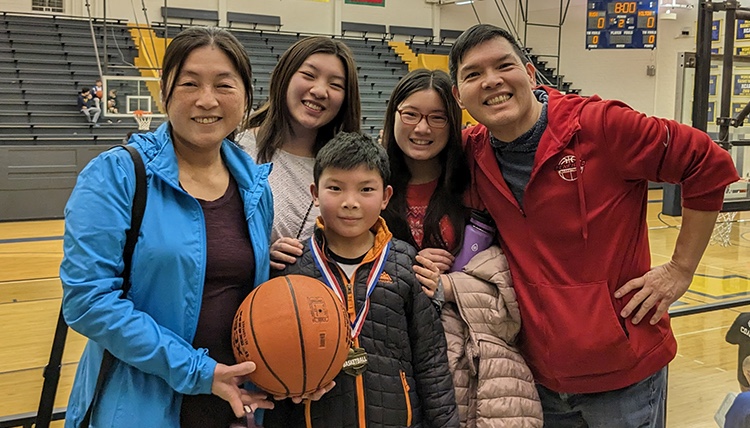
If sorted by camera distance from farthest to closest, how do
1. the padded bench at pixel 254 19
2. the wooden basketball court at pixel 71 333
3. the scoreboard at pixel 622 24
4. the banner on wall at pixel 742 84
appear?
1. the padded bench at pixel 254 19
2. the scoreboard at pixel 622 24
3. the banner on wall at pixel 742 84
4. the wooden basketball court at pixel 71 333

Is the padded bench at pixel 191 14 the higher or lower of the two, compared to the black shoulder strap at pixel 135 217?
higher

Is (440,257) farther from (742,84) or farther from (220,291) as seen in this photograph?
(742,84)

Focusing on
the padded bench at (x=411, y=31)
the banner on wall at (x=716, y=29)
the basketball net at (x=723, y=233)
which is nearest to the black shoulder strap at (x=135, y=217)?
the banner on wall at (x=716, y=29)

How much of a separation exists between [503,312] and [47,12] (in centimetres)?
1295

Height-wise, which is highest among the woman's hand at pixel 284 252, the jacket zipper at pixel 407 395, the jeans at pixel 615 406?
the woman's hand at pixel 284 252

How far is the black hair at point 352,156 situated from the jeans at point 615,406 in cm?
74

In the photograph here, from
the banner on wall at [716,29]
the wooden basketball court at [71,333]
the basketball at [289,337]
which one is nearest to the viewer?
the basketball at [289,337]

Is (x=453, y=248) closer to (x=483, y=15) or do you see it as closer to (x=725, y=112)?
(x=725, y=112)

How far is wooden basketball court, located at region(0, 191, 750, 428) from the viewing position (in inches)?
126

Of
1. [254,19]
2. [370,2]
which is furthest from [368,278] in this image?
[370,2]

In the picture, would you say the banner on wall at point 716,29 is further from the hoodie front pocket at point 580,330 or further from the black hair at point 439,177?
the hoodie front pocket at point 580,330

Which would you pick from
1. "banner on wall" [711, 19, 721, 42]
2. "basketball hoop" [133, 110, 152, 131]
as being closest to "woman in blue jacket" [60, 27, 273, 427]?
"banner on wall" [711, 19, 721, 42]

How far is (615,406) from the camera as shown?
1714 mm

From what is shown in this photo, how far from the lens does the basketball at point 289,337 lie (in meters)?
1.42
